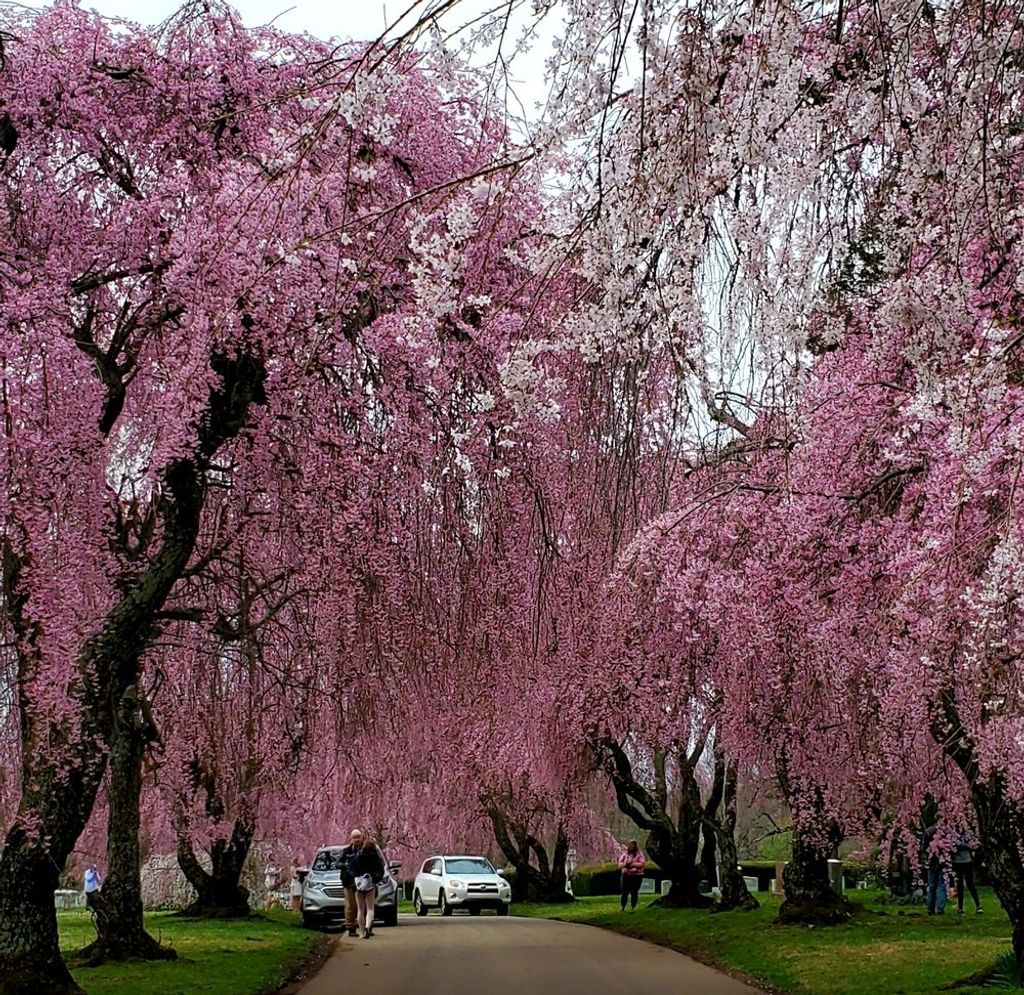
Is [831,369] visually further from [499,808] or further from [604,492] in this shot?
[499,808]

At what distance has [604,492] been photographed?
7.02m

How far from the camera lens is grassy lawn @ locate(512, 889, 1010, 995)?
13328mm

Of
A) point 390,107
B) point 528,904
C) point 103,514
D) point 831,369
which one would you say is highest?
point 390,107

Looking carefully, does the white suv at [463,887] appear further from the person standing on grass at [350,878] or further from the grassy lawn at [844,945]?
the person standing on grass at [350,878]

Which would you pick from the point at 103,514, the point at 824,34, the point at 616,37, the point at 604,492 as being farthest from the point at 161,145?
the point at 616,37

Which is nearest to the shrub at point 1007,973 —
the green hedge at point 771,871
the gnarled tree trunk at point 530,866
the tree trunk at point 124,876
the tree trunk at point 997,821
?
the tree trunk at point 997,821

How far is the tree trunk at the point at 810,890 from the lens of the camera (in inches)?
818

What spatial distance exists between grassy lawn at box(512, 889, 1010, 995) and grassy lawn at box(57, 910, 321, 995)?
206 inches

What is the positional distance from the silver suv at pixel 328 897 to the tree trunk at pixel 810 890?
7750 millimetres

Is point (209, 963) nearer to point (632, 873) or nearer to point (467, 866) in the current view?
point (632, 873)

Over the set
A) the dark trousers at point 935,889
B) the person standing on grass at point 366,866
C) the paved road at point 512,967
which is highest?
the person standing on grass at point 366,866

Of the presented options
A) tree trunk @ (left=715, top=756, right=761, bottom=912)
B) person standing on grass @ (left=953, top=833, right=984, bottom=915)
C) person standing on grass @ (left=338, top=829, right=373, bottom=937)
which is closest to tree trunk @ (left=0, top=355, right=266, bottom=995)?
person standing on grass @ (left=338, top=829, right=373, bottom=937)

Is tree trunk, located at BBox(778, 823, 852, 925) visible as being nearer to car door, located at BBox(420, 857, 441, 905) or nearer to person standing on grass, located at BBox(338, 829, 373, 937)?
person standing on grass, located at BBox(338, 829, 373, 937)

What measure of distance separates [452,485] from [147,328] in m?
3.13
